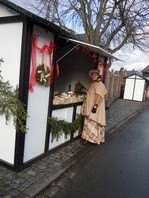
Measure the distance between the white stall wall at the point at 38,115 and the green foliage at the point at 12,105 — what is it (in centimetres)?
24

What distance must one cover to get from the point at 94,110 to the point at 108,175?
1.80 metres

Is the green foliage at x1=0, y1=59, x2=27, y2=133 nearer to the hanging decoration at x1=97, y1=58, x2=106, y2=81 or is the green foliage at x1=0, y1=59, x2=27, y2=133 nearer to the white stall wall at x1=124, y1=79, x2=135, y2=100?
the hanging decoration at x1=97, y1=58, x2=106, y2=81

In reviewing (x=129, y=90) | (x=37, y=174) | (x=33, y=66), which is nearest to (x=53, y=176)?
(x=37, y=174)

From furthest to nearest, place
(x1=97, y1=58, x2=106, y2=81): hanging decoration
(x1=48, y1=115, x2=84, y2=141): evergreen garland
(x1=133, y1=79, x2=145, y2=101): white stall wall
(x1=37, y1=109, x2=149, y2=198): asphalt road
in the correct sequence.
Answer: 1. (x1=133, y1=79, x2=145, y2=101): white stall wall
2. (x1=97, y1=58, x2=106, y2=81): hanging decoration
3. (x1=48, y1=115, x2=84, y2=141): evergreen garland
4. (x1=37, y1=109, x2=149, y2=198): asphalt road

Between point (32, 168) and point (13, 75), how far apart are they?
179 centimetres

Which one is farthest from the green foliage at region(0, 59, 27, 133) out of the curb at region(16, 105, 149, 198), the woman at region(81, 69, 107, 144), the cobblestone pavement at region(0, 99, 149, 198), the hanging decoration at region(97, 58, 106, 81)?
the hanging decoration at region(97, 58, 106, 81)

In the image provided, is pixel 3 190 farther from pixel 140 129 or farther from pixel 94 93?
pixel 140 129

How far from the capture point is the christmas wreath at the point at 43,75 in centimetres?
379

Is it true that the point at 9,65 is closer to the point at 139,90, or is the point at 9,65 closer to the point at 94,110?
the point at 94,110

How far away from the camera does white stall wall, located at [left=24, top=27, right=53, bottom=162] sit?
3818mm

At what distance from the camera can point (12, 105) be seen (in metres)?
3.54

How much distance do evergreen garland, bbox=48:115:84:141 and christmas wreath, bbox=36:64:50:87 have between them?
2.79ft

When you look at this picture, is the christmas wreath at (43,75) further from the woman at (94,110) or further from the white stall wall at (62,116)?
the woman at (94,110)

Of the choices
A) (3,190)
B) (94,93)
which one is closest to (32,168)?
(3,190)
